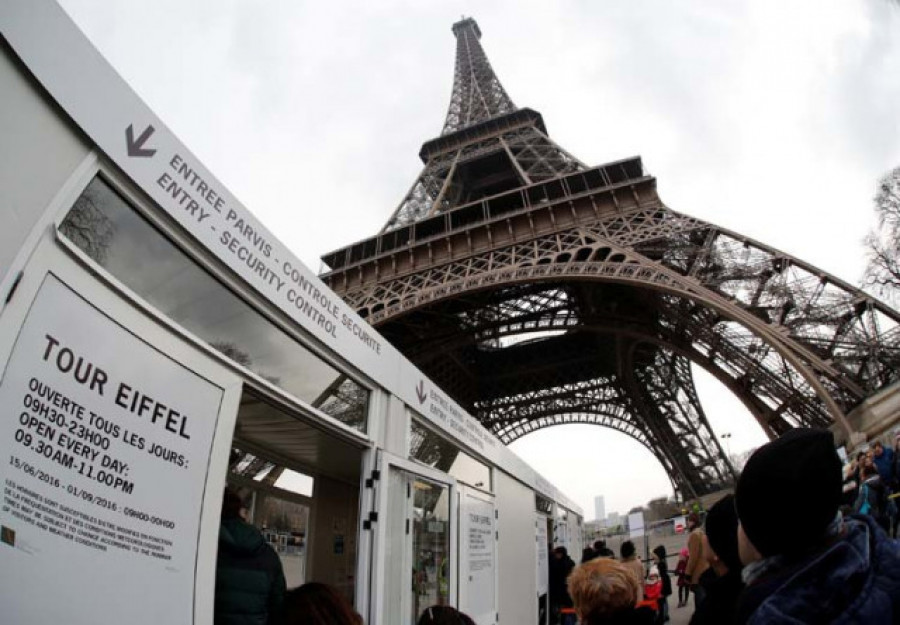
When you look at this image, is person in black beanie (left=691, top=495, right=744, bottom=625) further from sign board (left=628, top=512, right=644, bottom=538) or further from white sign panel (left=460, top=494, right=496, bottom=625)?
sign board (left=628, top=512, right=644, bottom=538)

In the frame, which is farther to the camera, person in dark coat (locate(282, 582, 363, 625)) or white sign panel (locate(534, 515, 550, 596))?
white sign panel (locate(534, 515, 550, 596))

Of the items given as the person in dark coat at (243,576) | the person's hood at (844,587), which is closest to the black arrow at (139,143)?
the person in dark coat at (243,576)

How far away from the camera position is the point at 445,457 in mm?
5195

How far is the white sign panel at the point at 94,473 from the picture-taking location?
1554 mm

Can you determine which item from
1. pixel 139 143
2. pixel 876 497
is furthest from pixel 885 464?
pixel 139 143

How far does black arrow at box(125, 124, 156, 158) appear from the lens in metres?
2.05

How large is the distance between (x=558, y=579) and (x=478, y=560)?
4.50 m

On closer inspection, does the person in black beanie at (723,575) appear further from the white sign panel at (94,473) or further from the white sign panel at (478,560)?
the white sign panel at (478,560)

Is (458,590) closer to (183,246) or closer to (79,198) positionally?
(183,246)

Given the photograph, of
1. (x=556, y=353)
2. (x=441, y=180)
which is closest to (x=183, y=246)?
(x=441, y=180)

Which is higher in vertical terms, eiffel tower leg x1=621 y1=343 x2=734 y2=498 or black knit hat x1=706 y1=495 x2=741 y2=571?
eiffel tower leg x1=621 y1=343 x2=734 y2=498

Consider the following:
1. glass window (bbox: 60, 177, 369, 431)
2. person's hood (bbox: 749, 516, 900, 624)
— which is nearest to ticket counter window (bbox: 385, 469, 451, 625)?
glass window (bbox: 60, 177, 369, 431)

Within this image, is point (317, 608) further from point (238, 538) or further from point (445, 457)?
point (445, 457)

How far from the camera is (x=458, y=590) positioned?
4.98 metres
